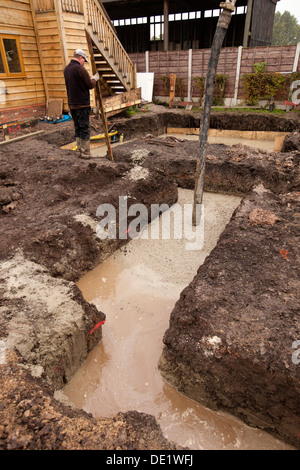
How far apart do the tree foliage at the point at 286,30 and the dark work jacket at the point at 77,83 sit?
147ft

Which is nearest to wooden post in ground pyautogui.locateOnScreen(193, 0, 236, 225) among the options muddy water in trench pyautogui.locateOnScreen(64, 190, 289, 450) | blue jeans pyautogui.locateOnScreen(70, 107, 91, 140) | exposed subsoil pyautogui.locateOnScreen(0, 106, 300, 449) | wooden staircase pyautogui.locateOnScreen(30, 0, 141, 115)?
exposed subsoil pyautogui.locateOnScreen(0, 106, 300, 449)

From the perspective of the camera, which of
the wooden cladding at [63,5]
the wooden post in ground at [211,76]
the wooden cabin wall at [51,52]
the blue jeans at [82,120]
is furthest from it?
the wooden cabin wall at [51,52]

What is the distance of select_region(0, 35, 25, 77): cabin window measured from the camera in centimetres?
825

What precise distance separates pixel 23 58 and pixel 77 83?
15.2 feet

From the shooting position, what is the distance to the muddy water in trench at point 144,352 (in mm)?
2340

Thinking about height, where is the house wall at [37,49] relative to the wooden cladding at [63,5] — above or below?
below

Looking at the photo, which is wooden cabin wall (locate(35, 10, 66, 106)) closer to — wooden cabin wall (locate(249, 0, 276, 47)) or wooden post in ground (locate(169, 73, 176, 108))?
wooden post in ground (locate(169, 73, 176, 108))

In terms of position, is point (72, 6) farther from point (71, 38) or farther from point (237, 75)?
point (237, 75)

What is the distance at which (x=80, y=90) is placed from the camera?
5.73 metres

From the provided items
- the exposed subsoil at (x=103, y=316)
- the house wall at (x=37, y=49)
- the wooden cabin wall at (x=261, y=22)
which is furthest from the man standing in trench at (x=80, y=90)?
the wooden cabin wall at (x=261, y=22)

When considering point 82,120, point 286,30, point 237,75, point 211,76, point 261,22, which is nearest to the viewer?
point 211,76

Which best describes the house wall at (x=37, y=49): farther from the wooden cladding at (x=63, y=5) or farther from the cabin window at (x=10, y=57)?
the cabin window at (x=10, y=57)

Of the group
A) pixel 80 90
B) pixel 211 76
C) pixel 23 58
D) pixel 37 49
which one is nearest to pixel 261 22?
pixel 37 49
